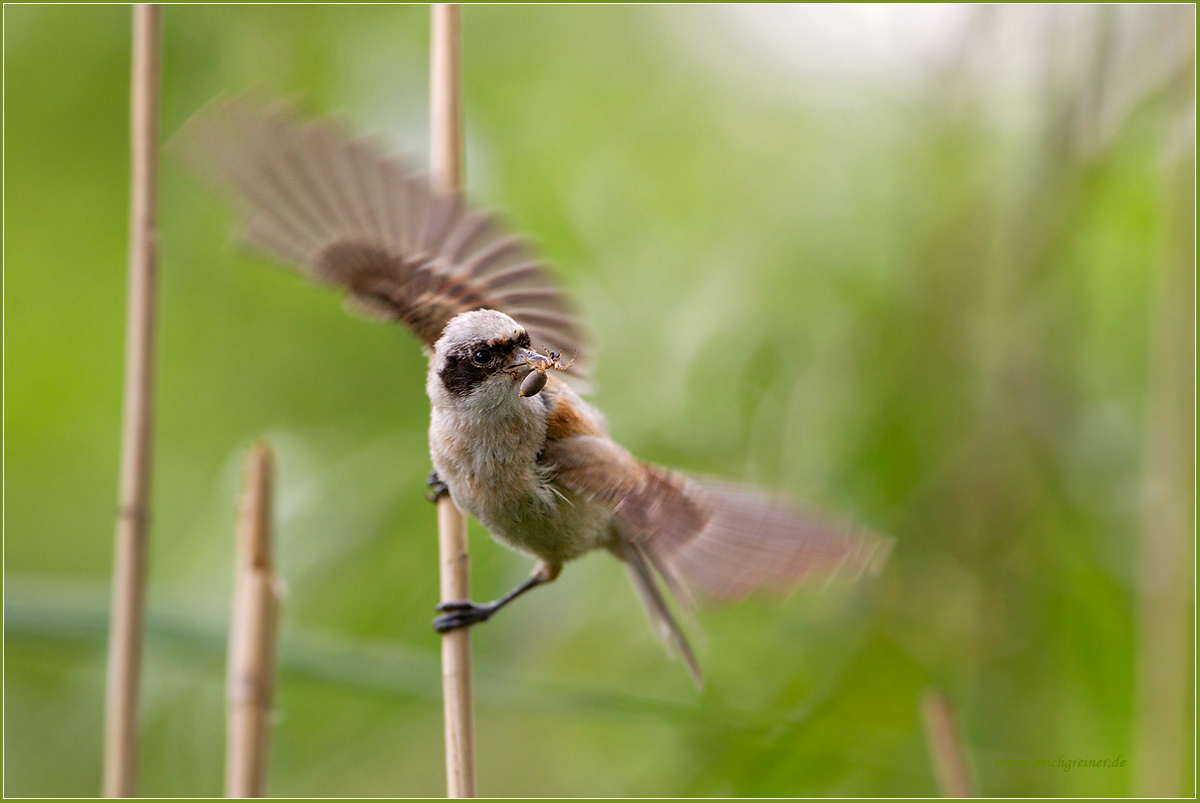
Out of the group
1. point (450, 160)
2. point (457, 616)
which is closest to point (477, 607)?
point (457, 616)

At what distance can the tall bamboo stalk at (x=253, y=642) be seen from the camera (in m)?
1.46

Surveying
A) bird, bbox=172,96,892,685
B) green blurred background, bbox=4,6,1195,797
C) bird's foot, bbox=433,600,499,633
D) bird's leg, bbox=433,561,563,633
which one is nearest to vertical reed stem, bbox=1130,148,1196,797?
green blurred background, bbox=4,6,1195,797

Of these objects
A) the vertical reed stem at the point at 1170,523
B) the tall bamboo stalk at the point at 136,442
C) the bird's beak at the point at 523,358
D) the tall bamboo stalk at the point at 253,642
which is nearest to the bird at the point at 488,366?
the bird's beak at the point at 523,358

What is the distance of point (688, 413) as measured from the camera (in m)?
2.51

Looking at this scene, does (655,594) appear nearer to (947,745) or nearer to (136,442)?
(947,745)

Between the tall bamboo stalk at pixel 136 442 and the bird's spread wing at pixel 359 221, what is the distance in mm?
187

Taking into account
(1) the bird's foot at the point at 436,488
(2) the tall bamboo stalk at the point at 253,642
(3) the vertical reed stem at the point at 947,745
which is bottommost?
(3) the vertical reed stem at the point at 947,745

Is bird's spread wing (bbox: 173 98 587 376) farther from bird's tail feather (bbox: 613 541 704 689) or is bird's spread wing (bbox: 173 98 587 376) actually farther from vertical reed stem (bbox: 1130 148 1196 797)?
vertical reed stem (bbox: 1130 148 1196 797)

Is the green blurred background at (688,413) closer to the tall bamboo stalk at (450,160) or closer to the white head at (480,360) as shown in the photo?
the tall bamboo stalk at (450,160)

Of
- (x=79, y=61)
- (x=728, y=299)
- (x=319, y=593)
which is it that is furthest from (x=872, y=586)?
(x=79, y=61)

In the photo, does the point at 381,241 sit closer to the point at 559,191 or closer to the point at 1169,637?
the point at 559,191

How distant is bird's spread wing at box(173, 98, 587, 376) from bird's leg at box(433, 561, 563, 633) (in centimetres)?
49

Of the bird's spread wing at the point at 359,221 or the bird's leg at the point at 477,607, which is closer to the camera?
the bird's spread wing at the point at 359,221

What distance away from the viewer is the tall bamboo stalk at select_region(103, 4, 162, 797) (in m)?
1.45
